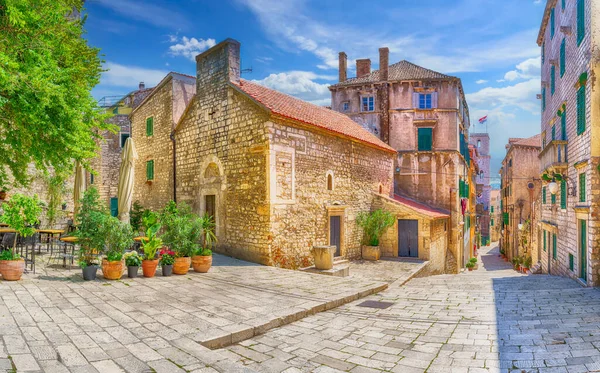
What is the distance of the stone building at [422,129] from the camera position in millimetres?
22609

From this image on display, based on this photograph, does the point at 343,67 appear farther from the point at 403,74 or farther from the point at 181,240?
the point at 181,240

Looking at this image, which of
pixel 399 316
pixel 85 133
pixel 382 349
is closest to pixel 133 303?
pixel 382 349

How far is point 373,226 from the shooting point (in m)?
16.9

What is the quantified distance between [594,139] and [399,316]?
7.41m

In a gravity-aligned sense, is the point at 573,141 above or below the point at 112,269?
above

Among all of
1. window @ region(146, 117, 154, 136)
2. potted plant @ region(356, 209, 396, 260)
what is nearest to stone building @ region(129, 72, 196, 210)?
window @ region(146, 117, 154, 136)

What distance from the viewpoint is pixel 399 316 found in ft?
23.8

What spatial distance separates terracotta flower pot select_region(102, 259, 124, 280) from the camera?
8742 millimetres

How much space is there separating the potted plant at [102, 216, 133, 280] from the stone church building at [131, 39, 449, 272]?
172 inches

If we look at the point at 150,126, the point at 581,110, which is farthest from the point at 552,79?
the point at 150,126

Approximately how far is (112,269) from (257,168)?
5.28 metres

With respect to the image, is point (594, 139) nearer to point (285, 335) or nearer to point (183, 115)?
point (285, 335)

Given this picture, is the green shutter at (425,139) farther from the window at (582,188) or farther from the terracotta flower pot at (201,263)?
the terracotta flower pot at (201,263)

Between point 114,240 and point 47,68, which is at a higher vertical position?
point 47,68
